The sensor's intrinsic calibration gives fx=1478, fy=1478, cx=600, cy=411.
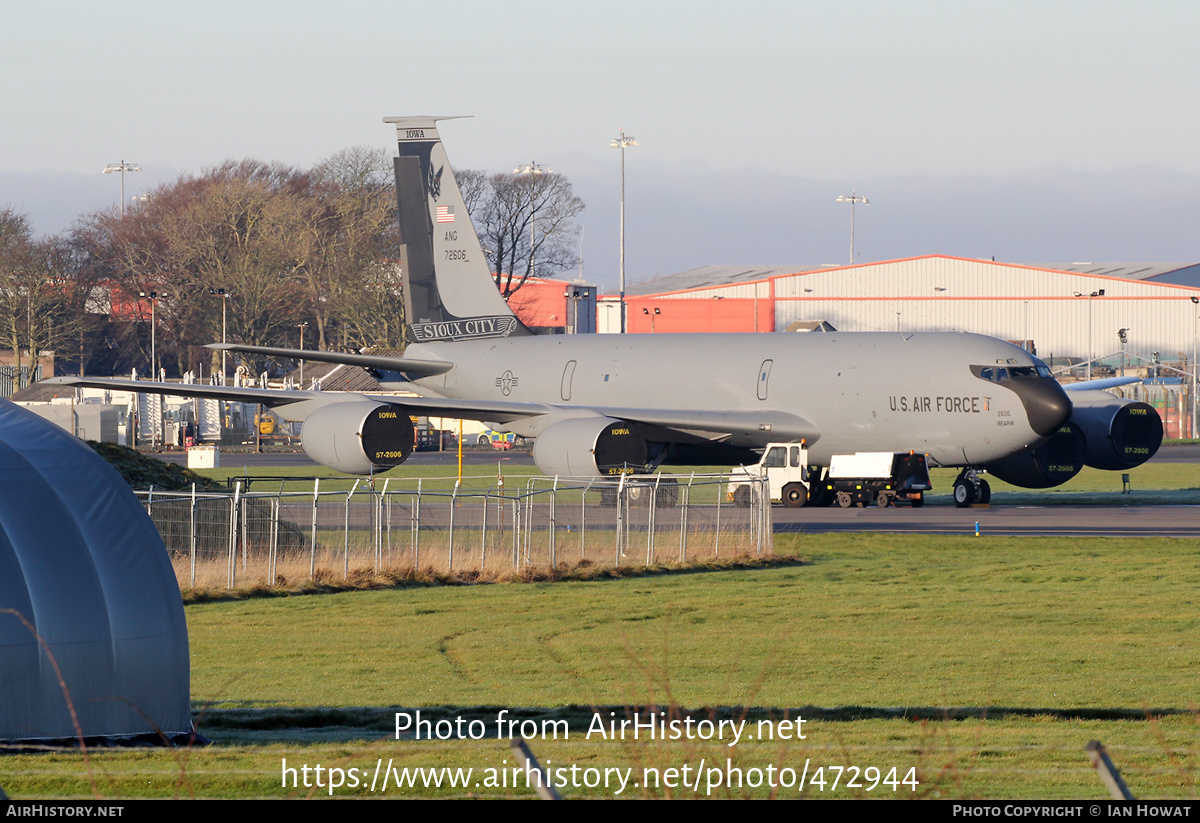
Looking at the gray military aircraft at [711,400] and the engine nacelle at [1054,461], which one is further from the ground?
the gray military aircraft at [711,400]

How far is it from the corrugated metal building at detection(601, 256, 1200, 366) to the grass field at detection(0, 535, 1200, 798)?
7779 centimetres

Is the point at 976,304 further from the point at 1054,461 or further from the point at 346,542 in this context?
the point at 346,542

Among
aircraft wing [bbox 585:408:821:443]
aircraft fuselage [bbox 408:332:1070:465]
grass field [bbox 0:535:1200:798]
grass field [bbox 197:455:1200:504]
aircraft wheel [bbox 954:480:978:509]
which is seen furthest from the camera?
grass field [bbox 197:455:1200:504]

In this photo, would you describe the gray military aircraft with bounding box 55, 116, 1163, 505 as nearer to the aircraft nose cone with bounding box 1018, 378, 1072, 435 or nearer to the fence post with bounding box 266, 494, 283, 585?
the aircraft nose cone with bounding box 1018, 378, 1072, 435

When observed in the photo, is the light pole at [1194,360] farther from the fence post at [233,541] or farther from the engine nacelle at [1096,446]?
the fence post at [233,541]

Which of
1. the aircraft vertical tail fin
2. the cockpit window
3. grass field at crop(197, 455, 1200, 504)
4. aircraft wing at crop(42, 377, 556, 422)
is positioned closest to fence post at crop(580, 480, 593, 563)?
aircraft wing at crop(42, 377, 556, 422)

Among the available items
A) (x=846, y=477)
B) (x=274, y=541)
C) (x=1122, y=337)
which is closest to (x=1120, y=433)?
(x=846, y=477)

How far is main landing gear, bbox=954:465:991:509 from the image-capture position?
41.4m

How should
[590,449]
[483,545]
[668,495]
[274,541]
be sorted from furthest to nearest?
1. [590,449]
2. [668,495]
3. [483,545]
4. [274,541]

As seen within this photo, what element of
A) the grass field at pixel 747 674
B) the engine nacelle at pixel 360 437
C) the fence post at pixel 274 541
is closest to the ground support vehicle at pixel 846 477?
the engine nacelle at pixel 360 437

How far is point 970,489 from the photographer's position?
41469mm

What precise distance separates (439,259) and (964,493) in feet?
63.2

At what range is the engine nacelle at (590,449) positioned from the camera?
38094 mm

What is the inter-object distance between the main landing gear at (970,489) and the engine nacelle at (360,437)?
15405 mm
